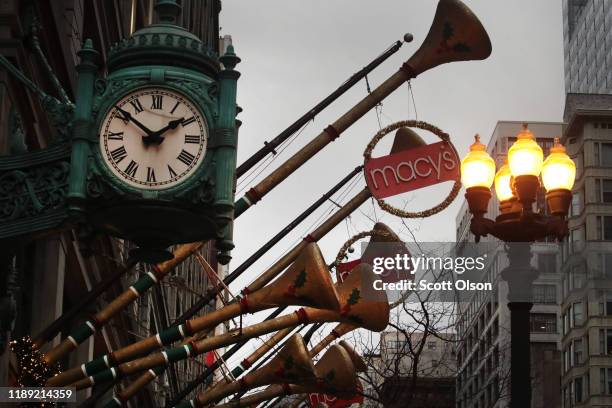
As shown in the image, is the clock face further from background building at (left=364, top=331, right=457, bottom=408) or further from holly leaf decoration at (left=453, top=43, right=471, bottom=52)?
background building at (left=364, top=331, right=457, bottom=408)

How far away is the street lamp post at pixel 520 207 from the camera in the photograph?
12812mm

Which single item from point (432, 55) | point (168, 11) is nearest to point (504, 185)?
point (432, 55)

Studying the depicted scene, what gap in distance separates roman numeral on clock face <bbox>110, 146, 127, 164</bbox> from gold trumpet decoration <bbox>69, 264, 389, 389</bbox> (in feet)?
23.0

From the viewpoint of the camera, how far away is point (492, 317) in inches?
4259

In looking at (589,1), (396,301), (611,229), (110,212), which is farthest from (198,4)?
(589,1)

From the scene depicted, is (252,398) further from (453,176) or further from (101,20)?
(101,20)

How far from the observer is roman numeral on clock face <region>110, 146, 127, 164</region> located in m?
6.86

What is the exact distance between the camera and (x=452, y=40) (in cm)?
1784

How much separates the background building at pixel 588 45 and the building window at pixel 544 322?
2077cm

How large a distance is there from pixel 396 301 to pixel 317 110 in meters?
5.12

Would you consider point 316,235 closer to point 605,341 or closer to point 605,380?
point 605,380

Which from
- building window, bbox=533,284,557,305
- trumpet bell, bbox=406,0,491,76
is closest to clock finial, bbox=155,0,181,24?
trumpet bell, bbox=406,0,491,76

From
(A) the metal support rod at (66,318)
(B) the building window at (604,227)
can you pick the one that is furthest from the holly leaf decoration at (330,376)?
(B) the building window at (604,227)

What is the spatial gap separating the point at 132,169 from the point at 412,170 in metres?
12.0
